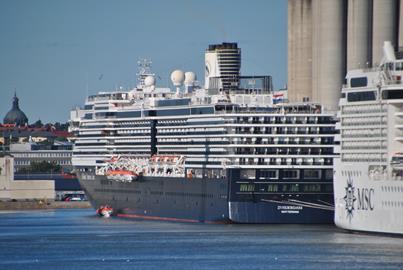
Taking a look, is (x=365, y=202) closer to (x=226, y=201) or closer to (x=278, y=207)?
(x=278, y=207)

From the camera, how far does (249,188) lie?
355 feet

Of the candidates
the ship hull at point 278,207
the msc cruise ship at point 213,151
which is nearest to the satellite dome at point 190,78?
the msc cruise ship at point 213,151

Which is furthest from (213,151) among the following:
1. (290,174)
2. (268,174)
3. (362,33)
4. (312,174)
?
(362,33)

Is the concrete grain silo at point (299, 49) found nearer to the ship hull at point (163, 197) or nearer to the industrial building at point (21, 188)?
the ship hull at point (163, 197)

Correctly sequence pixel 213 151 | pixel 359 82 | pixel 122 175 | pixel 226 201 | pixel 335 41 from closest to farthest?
pixel 359 82 → pixel 226 201 → pixel 213 151 → pixel 122 175 → pixel 335 41

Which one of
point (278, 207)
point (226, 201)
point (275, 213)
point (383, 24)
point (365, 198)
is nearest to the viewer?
point (365, 198)

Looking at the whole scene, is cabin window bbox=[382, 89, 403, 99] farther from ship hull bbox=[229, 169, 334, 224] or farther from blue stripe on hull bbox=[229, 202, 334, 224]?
blue stripe on hull bbox=[229, 202, 334, 224]

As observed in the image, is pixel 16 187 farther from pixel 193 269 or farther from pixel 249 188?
pixel 193 269

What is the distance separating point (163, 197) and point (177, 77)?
18.0 meters

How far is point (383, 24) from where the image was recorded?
399ft


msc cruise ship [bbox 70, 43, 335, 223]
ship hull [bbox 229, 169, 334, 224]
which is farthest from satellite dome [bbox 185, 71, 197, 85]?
ship hull [bbox 229, 169, 334, 224]

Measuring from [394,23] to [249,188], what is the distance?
2063cm

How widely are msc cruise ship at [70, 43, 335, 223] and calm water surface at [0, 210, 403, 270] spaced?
189 cm

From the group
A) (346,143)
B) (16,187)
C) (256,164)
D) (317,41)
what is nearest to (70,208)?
(16,187)
